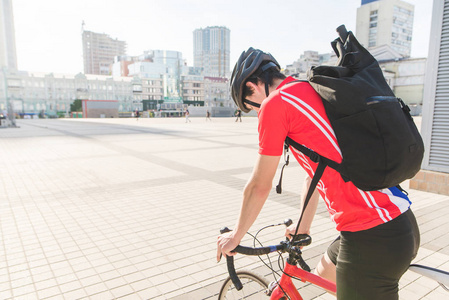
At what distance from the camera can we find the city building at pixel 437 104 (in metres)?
5.57

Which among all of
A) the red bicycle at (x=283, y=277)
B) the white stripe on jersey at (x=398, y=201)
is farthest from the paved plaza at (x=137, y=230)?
the white stripe on jersey at (x=398, y=201)

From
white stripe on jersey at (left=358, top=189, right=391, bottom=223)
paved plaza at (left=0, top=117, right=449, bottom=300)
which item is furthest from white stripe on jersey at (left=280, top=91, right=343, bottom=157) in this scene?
paved plaza at (left=0, top=117, right=449, bottom=300)

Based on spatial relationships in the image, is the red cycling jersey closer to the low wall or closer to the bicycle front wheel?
the bicycle front wheel

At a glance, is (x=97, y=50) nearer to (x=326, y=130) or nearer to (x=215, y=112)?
(x=215, y=112)

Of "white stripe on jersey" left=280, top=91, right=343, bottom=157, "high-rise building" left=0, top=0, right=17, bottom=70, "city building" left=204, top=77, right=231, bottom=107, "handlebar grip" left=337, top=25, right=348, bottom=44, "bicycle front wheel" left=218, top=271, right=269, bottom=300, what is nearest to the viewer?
"white stripe on jersey" left=280, top=91, right=343, bottom=157

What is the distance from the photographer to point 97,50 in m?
189

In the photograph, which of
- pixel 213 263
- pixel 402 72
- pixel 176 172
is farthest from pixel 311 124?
pixel 402 72

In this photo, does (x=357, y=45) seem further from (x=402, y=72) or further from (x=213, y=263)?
(x=402, y=72)

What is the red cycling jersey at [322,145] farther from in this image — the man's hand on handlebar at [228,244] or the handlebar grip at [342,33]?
the man's hand on handlebar at [228,244]

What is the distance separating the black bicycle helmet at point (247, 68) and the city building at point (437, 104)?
518cm

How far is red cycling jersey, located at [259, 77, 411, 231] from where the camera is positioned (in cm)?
138

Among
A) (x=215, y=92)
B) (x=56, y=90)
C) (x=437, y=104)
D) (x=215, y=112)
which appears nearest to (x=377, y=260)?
(x=437, y=104)

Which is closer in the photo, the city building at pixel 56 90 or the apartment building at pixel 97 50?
the city building at pixel 56 90

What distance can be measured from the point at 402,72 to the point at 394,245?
78.8 metres
